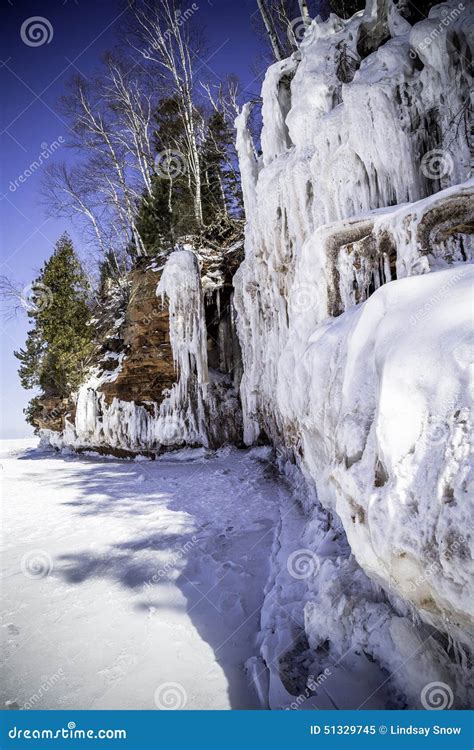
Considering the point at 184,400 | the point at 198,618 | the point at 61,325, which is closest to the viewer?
the point at 198,618

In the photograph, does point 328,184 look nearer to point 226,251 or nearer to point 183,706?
point 226,251

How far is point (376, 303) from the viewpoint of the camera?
2.13 m

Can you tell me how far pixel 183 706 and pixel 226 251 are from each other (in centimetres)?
1179

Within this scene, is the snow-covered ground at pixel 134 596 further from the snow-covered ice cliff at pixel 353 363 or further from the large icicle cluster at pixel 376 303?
the large icicle cluster at pixel 376 303

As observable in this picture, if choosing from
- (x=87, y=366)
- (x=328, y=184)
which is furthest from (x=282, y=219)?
(x=87, y=366)

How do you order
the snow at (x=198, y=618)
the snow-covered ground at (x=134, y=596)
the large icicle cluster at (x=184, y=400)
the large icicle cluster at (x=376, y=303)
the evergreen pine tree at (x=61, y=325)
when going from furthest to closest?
the evergreen pine tree at (x=61, y=325) < the large icicle cluster at (x=184, y=400) < the snow-covered ground at (x=134, y=596) < the snow at (x=198, y=618) < the large icicle cluster at (x=376, y=303)

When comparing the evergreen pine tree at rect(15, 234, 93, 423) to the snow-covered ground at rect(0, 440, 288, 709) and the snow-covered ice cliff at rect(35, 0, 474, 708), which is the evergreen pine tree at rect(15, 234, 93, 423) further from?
the snow-covered ground at rect(0, 440, 288, 709)

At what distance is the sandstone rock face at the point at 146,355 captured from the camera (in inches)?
403

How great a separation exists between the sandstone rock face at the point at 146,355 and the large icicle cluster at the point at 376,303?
2.41 metres

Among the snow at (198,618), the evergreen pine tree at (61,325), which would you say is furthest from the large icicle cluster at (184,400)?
the snow at (198,618)

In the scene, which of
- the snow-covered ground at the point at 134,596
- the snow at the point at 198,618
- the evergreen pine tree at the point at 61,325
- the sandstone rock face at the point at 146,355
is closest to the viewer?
the snow at the point at 198,618

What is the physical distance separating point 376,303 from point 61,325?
1252 cm

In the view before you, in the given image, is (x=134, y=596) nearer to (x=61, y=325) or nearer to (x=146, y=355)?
(x=146, y=355)

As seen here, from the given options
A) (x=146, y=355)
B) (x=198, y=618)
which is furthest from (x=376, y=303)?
(x=146, y=355)
